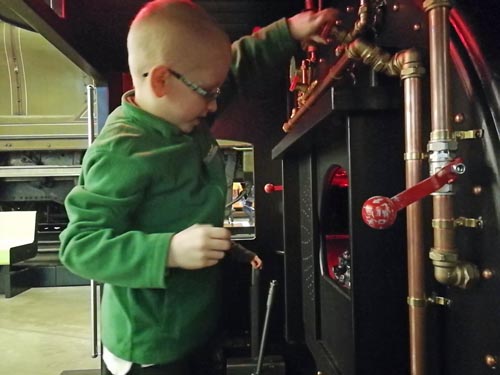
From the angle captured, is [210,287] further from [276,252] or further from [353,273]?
[276,252]

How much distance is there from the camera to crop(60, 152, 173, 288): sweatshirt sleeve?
68 cm

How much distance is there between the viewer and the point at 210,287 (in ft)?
2.80

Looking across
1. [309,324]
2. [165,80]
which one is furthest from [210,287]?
[309,324]

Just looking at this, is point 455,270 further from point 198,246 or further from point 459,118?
point 198,246

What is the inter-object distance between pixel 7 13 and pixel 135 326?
1361 millimetres

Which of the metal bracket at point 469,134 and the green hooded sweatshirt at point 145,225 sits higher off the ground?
the metal bracket at point 469,134

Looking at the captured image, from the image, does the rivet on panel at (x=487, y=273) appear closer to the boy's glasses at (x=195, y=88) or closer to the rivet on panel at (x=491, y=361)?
the rivet on panel at (x=491, y=361)

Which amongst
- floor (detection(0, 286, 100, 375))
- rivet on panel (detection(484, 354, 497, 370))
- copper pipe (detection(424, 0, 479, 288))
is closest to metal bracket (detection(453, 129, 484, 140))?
copper pipe (detection(424, 0, 479, 288))

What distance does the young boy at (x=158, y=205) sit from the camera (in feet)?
2.23

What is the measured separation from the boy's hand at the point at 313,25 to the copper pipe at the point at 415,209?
339 mm

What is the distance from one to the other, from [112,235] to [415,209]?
1.50 feet

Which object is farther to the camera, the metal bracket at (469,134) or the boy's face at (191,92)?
the boy's face at (191,92)

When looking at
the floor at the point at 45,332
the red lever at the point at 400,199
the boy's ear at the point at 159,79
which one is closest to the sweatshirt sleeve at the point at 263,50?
the boy's ear at the point at 159,79

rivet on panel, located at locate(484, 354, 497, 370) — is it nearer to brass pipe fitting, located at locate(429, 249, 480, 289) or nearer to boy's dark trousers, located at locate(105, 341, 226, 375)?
brass pipe fitting, located at locate(429, 249, 480, 289)
